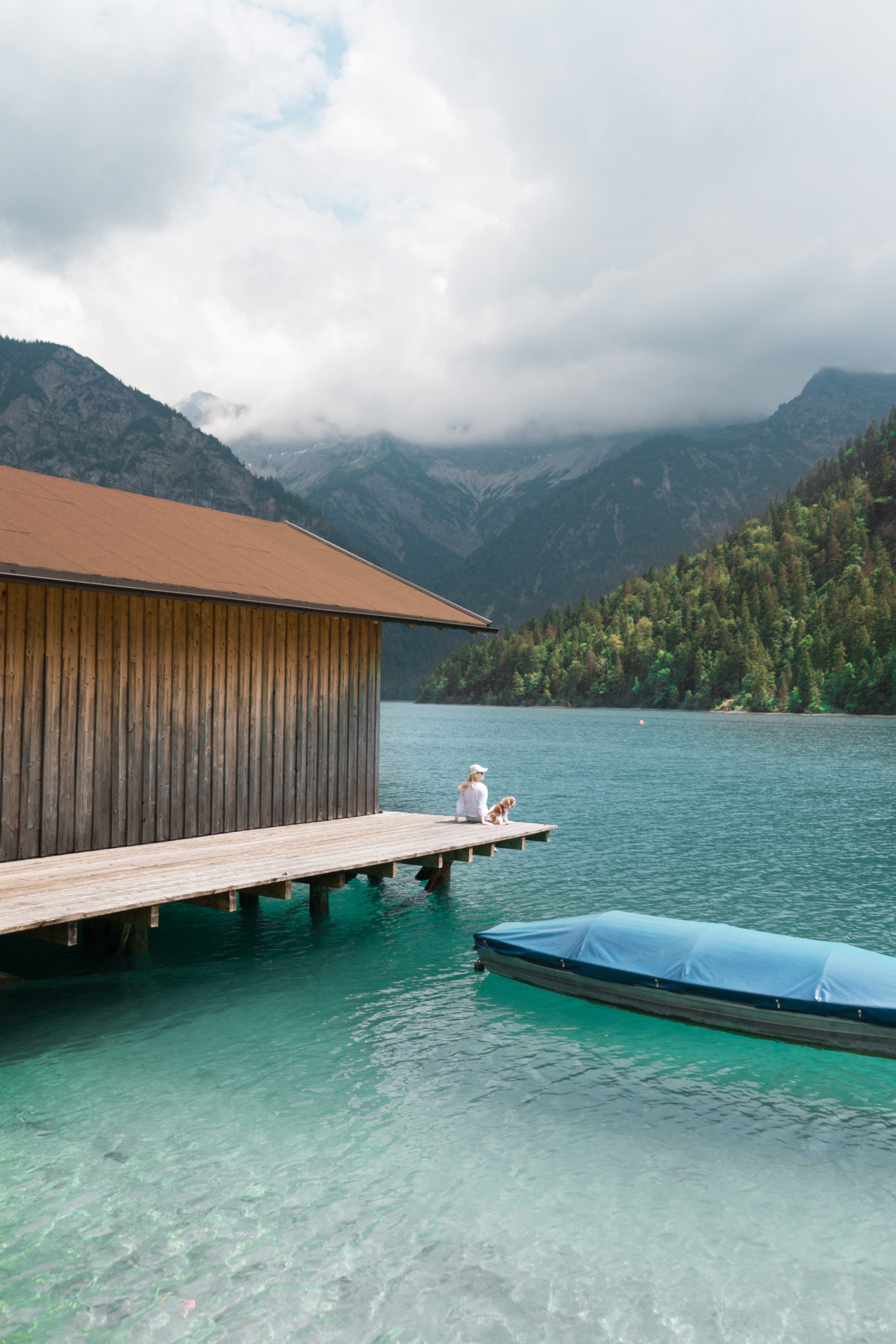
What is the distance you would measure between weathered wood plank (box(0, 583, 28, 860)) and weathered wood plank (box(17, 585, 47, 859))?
6cm

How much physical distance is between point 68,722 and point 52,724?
0.29 m

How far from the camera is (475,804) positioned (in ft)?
69.5

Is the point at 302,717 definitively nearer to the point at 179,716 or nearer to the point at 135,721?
the point at 179,716

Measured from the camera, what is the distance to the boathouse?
13430mm

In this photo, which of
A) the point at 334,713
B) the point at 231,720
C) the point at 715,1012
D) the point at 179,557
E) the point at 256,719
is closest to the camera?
the point at 715,1012

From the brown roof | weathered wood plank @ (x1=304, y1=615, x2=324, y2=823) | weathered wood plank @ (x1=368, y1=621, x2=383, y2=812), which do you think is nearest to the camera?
the brown roof

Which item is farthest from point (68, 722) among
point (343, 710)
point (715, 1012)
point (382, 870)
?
point (715, 1012)

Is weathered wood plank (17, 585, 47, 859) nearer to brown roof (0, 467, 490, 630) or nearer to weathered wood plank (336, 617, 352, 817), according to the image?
brown roof (0, 467, 490, 630)

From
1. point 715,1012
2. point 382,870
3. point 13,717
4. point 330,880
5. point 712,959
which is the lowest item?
point 715,1012

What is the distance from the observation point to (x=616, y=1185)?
905cm

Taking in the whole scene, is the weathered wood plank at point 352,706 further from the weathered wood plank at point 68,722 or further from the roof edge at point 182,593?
the weathered wood plank at point 68,722

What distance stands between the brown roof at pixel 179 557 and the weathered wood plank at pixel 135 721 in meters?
1.03

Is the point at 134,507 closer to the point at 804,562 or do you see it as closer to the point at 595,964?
the point at 595,964

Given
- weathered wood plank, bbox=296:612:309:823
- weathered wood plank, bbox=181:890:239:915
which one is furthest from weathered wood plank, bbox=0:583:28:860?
weathered wood plank, bbox=296:612:309:823
